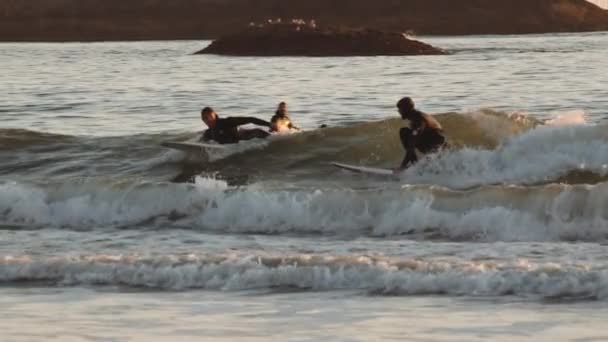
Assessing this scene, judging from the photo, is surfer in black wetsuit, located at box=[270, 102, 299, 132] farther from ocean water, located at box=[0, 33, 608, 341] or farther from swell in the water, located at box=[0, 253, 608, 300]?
swell in the water, located at box=[0, 253, 608, 300]

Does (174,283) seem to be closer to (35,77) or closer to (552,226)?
(552,226)

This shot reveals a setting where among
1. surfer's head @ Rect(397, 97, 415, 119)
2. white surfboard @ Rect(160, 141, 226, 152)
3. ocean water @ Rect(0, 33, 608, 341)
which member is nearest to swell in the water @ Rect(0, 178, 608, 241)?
ocean water @ Rect(0, 33, 608, 341)

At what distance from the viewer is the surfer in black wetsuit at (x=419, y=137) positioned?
26.8 meters

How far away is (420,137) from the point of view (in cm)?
2730

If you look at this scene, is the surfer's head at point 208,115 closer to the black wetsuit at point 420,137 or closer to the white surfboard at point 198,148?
the white surfboard at point 198,148

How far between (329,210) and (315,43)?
77821 mm

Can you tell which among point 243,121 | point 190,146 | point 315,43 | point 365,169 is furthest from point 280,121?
point 315,43

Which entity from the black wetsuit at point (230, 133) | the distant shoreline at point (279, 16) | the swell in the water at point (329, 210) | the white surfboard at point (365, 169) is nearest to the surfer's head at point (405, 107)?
the white surfboard at point (365, 169)

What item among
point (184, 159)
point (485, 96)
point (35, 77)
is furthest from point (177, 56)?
point (184, 159)

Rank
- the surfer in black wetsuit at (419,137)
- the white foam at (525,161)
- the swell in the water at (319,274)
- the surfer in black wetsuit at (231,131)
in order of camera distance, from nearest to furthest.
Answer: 1. the swell in the water at (319,274)
2. the surfer in black wetsuit at (419,137)
3. the white foam at (525,161)
4. the surfer in black wetsuit at (231,131)

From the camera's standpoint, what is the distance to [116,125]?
139 feet

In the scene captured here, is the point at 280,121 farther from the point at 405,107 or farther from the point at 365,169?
the point at 405,107

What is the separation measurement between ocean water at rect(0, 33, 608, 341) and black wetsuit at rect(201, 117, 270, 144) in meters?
0.18

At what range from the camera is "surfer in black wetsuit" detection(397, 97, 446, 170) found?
26766 millimetres
